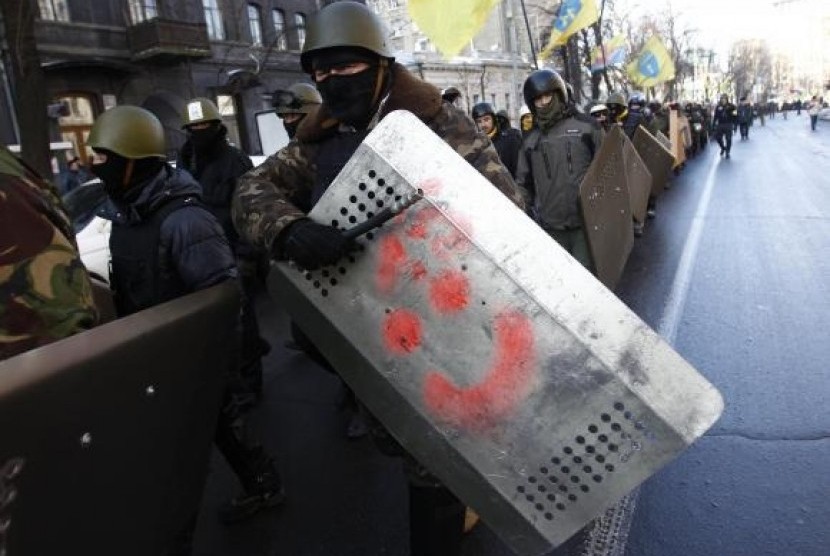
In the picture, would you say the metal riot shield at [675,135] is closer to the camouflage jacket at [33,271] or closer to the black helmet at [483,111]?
the black helmet at [483,111]

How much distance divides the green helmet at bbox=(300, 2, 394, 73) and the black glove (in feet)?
2.10

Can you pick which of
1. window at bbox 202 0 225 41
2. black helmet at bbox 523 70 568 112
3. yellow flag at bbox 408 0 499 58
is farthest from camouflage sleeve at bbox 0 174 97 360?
window at bbox 202 0 225 41

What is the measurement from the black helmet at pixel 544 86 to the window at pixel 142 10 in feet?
67.8

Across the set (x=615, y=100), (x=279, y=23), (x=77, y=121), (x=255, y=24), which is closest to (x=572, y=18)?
(x=615, y=100)

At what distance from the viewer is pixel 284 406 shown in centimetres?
458

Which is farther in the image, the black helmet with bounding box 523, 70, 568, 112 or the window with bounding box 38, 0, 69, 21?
the window with bounding box 38, 0, 69, 21

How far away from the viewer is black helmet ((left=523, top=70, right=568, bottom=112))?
16.5 feet

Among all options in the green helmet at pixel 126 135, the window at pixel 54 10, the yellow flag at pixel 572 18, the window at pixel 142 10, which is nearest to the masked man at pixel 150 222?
the green helmet at pixel 126 135

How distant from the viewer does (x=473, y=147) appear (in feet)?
6.70

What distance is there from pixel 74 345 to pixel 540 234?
928mm

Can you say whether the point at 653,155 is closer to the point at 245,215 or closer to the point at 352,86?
the point at 352,86

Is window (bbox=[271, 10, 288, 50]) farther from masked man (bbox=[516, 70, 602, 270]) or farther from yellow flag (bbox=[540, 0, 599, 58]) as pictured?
masked man (bbox=[516, 70, 602, 270])

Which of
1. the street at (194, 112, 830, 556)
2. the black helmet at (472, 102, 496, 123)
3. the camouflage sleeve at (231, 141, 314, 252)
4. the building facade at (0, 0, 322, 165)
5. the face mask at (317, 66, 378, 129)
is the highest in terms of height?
the building facade at (0, 0, 322, 165)

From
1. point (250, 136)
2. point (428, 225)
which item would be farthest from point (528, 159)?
point (250, 136)
